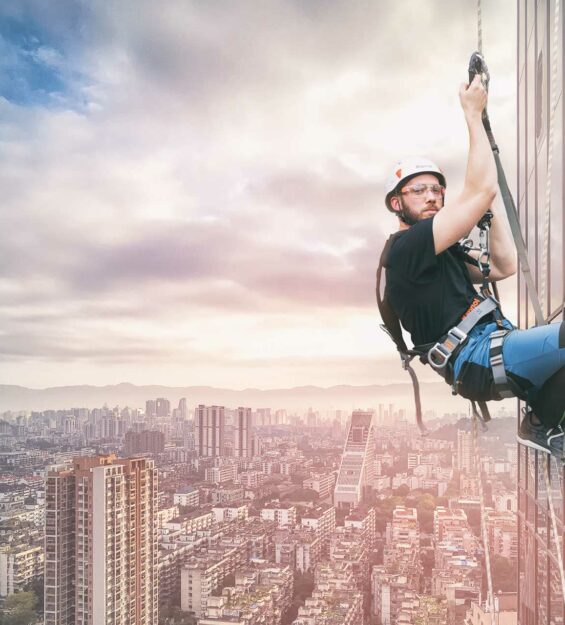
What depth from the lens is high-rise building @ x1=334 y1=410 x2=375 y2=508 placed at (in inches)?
1491

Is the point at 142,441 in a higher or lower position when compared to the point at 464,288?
lower

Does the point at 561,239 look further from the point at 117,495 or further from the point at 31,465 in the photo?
the point at 31,465

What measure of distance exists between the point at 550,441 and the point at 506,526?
22691 millimetres

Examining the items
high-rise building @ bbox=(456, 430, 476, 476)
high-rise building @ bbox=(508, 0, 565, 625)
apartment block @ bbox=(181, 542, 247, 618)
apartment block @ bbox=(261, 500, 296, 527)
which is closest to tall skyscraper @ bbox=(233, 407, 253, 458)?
apartment block @ bbox=(261, 500, 296, 527)

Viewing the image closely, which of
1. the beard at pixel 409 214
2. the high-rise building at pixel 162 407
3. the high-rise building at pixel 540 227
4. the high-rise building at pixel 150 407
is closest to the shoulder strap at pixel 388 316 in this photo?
the beard at pixel 409 214

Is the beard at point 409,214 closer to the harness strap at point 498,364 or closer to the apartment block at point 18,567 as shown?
the harness strap at point 498,364

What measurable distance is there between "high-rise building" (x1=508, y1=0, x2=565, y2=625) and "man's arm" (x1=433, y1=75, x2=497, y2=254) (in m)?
1.13

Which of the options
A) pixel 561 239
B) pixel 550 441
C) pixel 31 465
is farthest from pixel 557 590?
pixel 31 465

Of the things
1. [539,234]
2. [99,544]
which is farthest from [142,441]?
[539,234]

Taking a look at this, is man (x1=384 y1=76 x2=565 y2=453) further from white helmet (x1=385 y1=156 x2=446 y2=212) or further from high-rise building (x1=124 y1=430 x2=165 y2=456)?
high-rise building (x1=124 y1=430 x2=165 y2=456)

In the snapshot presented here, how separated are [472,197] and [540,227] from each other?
2637 millimetres

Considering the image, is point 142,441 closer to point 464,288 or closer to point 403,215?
point 403,215

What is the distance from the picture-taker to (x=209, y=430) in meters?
46.3

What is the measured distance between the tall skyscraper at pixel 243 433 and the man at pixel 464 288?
45.1m
